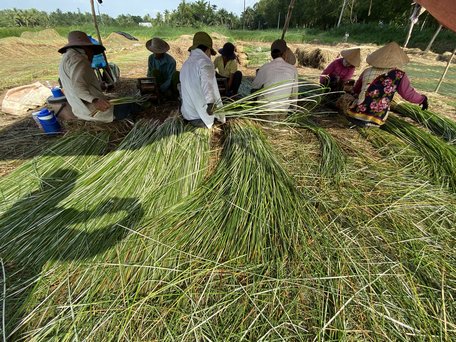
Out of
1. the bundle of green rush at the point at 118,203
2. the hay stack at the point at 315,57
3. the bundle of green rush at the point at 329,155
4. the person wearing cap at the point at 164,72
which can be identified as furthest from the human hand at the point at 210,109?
the hay stack at the point at 315,57

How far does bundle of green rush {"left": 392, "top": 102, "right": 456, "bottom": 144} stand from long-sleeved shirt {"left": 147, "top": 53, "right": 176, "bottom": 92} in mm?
3417

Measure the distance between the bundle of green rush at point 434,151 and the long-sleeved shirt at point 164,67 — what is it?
320 centimetres

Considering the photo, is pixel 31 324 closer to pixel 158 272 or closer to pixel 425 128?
pixel 158 272

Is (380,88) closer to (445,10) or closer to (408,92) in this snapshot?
(408,92)

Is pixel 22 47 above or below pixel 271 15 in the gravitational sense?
below

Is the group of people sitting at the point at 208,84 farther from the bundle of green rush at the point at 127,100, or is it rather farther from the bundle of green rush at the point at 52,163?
the bundle of green rush at the point at 52,163

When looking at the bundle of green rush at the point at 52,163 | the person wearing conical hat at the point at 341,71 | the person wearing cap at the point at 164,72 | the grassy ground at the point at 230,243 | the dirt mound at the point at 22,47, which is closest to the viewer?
the grassy ground at the point at 230,243

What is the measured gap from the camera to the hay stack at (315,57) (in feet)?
22.7

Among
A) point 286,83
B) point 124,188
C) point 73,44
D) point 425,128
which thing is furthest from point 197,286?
point 425,128

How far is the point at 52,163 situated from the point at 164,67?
2290 millimetres

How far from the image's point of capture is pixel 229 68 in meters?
3.73

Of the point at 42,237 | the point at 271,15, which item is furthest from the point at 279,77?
the point at 271,15

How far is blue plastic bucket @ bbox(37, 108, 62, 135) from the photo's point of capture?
2.53m

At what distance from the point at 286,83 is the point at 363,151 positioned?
1137 millimetres
